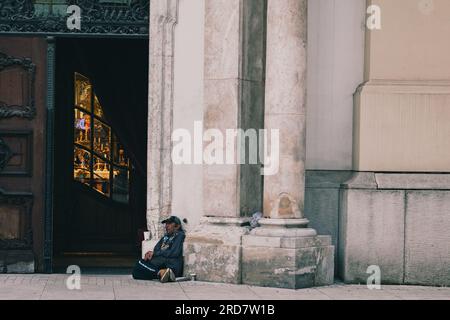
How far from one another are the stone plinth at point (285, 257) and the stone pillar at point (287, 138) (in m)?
0.01

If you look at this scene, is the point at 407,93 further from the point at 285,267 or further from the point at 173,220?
the point at 173,220

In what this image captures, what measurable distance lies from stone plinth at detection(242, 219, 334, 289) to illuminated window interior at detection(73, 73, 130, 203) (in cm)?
607

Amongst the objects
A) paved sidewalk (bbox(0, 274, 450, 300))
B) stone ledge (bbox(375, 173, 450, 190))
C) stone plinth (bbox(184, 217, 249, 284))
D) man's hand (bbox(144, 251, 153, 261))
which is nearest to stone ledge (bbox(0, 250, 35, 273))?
paved sidewalk (bbox(0, 274, 450, 300))

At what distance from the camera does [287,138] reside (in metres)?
13.6

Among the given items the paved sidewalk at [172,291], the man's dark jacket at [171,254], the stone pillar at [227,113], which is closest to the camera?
the paved sidewalk at [172,291]

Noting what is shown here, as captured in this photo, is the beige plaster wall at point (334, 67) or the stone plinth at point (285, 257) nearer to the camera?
the stone plinth at point (285, 257)

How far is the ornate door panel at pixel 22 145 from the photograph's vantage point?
14.5m

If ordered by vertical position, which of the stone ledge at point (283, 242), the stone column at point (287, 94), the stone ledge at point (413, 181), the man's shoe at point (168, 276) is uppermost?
the stone column at point (287, 94)

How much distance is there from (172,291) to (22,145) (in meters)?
3.33

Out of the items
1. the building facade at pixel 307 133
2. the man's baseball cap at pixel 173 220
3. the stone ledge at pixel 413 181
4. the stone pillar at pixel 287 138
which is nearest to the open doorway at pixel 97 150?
the building facade at pixel 307 133

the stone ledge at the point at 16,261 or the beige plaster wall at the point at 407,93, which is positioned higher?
the beige plaster wall at the point at 407,93

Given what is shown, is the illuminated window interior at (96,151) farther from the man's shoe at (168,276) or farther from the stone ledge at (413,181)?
the stone ledge at (413,181)

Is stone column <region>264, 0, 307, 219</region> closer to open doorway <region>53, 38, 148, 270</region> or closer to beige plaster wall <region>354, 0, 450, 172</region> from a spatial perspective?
beige plaster wall <region>354, 0, 450, 172</region>

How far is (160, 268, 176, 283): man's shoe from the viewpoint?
13.6 meters
